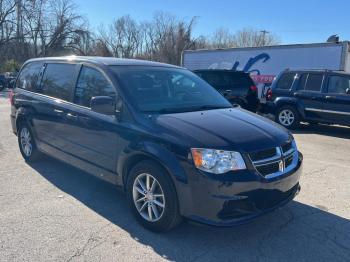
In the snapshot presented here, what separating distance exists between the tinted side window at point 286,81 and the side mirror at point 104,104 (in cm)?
848

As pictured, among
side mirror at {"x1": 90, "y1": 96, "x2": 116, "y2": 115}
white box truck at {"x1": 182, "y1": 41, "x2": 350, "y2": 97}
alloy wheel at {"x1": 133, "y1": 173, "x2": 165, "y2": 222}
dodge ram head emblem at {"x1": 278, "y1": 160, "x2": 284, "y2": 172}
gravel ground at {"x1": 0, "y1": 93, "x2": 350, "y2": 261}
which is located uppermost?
white box truck at {"x1": 182, "y1": 41, "x2": 350, "y2": 97}

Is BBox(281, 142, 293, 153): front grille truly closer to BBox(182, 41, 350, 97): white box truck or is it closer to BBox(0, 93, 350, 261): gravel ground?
BBox(0, 93, 350, 261): gravel ground

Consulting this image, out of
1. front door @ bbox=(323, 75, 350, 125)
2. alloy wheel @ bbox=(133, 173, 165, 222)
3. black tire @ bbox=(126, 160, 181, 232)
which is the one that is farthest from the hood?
front door @ bbox=(323, 75, 350, 125)

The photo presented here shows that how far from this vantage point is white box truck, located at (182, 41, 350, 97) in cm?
1353

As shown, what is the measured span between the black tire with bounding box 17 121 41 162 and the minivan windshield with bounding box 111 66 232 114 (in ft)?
8.15

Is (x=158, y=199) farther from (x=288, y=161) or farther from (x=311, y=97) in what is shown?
(x=311, y=97)

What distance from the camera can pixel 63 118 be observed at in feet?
17.0

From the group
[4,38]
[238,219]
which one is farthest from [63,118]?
[4,38]

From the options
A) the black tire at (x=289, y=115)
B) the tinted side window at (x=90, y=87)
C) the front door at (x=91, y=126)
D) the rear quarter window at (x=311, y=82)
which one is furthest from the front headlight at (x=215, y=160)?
the black tire at (x=289, y=115)

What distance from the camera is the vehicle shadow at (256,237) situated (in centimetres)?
360

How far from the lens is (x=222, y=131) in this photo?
383 cm

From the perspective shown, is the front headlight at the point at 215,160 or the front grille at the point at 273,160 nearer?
the front headlight at the point at 215,160

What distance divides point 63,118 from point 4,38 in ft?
171

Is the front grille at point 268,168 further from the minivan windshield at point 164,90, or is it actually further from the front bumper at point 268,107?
the front bumper at point 268,107
